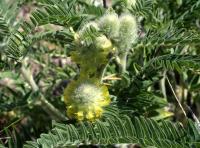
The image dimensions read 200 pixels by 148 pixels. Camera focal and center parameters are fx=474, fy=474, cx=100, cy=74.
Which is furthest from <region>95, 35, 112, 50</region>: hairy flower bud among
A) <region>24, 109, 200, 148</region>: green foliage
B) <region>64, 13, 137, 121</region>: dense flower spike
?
<region>24, 109, 200, 148</region>: green foliage

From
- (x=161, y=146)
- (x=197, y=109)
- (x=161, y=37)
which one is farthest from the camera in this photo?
(x=197, y=109)

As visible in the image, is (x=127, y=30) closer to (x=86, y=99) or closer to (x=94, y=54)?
(x=94, y=54)

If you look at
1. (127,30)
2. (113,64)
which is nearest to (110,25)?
(127,30)

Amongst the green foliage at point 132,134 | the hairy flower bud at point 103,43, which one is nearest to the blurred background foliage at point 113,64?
the green foliage at point 132,134

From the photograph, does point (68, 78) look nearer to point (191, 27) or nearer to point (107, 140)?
point (191, 27)

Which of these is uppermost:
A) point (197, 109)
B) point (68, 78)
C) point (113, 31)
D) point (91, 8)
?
point (91, 8)

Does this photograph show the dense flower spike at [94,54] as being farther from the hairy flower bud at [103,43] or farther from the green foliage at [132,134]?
the green foliage at [132,134]

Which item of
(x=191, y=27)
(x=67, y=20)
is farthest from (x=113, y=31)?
(x=191, y=27)
